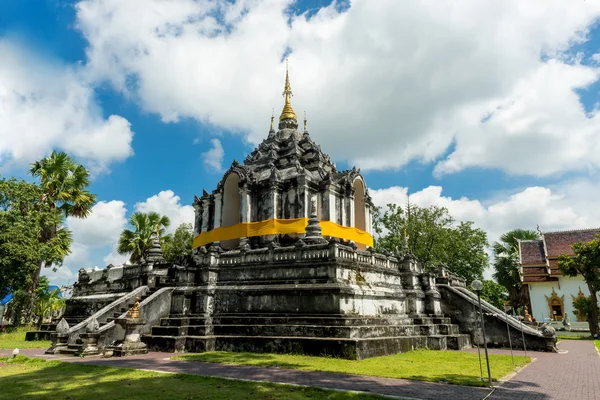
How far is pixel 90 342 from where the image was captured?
16.5 m

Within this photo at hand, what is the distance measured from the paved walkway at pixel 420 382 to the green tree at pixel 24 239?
1365 centimetres

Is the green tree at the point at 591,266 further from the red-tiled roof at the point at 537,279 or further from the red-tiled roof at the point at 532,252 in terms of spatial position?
the red-tiled roof at the point at 532,252

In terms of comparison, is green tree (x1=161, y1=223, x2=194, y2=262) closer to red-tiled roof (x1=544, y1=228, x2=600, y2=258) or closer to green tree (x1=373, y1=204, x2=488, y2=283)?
green tree (x1=373, y1=204, x2=488, y2=283)

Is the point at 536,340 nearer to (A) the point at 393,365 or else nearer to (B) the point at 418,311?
(B) the point at 418,311

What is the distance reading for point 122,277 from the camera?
2388 centimetres

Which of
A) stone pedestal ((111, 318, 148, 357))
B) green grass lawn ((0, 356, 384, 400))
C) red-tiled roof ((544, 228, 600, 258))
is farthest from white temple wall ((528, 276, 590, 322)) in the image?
green grass lawn ((0, 356, 384, 400))

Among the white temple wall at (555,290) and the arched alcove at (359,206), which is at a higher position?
the arched alcove at (359,206)

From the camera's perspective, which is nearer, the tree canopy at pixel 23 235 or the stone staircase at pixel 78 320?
the stone staircase at pixel 78 320

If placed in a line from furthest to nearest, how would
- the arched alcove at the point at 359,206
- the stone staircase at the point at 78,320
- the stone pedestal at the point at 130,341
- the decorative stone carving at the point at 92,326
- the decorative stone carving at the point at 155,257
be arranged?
the arched alcove at the point at 359,206
the decorative stone carving at the point at 155,257
the decorative stone carving at the point at 92,326
the stone staircase at the point at 78,320
the stone pedestal at the point at 130,341

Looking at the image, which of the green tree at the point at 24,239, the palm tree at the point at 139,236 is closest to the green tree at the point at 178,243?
the palm tree at the point at 139,236

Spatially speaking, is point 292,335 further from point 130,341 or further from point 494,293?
point 494,293

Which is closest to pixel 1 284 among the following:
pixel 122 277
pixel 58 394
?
pixel 122 277

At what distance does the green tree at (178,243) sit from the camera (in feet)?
136

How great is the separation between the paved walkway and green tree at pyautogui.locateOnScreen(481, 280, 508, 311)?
99.1ft
